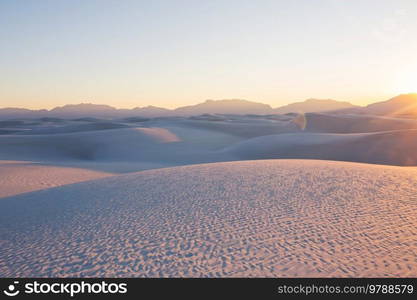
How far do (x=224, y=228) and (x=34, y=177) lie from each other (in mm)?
7312

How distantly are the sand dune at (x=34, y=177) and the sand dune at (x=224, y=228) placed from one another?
8.58 ft

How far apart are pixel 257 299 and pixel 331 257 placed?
2.40 feet

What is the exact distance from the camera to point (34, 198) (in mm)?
5117

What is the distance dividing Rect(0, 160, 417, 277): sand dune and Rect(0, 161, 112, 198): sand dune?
261 cm

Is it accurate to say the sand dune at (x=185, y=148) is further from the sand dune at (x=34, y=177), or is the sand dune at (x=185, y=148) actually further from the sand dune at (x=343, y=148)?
the sand dune at (x=34, y=177)

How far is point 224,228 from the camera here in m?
3.14

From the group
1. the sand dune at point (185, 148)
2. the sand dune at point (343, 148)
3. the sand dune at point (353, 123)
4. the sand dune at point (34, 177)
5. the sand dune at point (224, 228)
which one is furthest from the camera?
the sand dune at point (353, 123)

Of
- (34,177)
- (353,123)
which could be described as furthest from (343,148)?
(353,123)

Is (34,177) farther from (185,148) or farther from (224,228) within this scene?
(185,148)

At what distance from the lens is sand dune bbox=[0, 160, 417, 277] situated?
2471 millimetres

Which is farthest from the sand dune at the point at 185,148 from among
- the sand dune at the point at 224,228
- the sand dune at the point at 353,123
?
the sand dune at the point at 224,228

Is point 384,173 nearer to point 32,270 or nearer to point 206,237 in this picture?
point 206,237

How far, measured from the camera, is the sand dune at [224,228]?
2471 mm

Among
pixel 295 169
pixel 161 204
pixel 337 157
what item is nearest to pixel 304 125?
pixel 337 157
